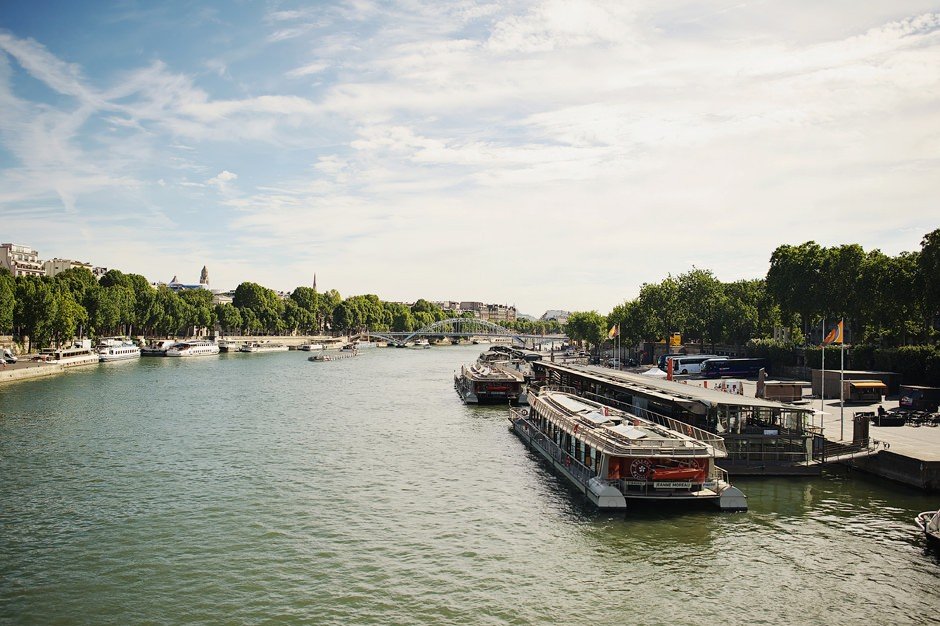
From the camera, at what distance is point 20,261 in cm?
17812

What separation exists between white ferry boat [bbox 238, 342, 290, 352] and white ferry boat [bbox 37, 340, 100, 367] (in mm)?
46848

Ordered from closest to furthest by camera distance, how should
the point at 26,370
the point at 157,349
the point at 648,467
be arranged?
the point at 648,467, the point at 26,370, the point at 157,349

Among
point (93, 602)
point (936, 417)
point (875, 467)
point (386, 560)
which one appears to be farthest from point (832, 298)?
point (93, 602)

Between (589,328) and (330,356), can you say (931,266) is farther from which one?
(330,356)

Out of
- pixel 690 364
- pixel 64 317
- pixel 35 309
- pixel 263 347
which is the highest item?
pixel 35 309

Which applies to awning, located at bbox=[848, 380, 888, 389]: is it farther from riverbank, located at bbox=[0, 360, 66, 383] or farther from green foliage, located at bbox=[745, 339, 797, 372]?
riverbank, located at bbox=[0, 360, 66, 383]

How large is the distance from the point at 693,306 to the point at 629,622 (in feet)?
285

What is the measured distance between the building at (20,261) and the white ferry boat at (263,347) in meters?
58.7

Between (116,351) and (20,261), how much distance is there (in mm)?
90439

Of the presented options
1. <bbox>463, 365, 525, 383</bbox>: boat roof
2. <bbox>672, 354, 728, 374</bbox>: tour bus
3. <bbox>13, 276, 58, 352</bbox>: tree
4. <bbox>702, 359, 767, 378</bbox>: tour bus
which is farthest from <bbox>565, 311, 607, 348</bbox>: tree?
<bbox>13, 276, 58, 352</bbox>: tree

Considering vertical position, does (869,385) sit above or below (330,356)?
above

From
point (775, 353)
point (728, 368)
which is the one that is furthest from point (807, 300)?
point (728, 368)

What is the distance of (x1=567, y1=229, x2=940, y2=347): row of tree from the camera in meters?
64.7

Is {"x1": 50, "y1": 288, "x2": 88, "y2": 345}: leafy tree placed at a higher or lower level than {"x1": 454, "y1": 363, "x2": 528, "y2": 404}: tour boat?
higher
